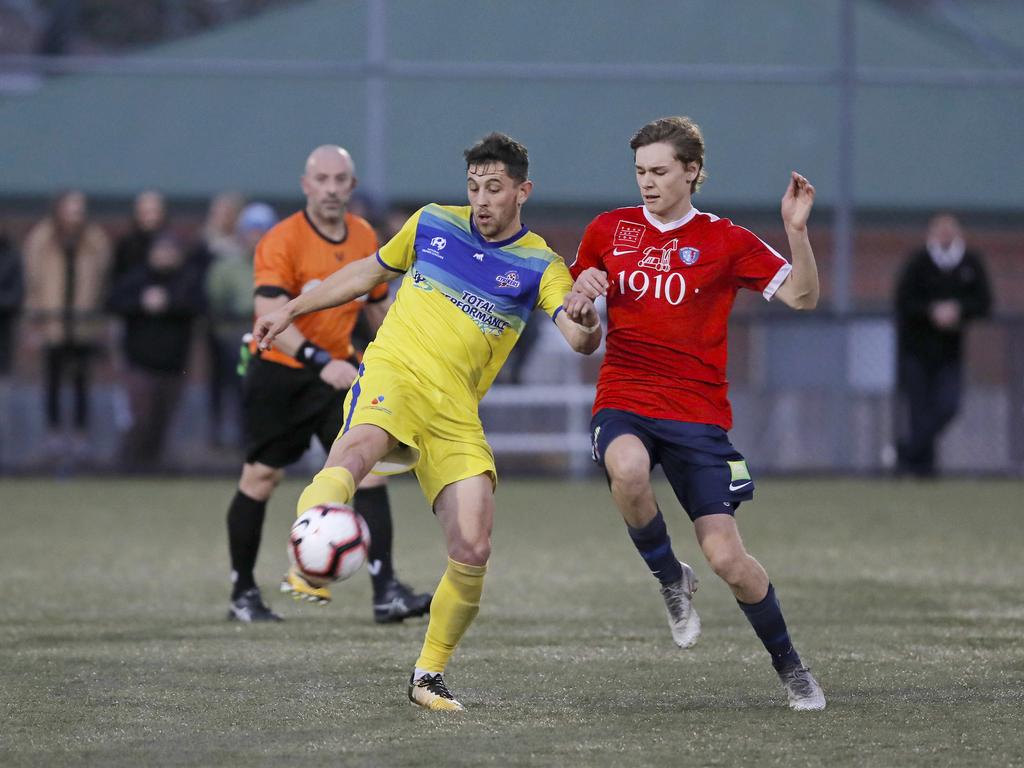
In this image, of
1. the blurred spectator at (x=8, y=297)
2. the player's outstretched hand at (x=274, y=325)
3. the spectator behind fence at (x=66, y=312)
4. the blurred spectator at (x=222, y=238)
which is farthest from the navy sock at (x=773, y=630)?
the blurred spectator at (x=8, y=297)

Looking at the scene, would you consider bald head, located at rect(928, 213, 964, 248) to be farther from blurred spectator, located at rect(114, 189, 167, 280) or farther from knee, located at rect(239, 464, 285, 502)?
knee, located at rect(239, 464, 285, 502)

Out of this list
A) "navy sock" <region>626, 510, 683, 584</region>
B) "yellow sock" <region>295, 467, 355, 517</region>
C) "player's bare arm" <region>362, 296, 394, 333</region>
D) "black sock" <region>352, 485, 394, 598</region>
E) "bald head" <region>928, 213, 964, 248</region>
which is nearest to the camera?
"yellow sock" <region>295, 467, 355, 517</region>

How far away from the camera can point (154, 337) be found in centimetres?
1387

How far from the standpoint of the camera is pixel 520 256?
18.8ft

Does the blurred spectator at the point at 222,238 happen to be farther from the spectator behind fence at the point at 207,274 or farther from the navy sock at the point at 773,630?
the navy sock at the point at 773,630

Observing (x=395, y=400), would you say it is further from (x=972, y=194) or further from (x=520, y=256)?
(x=972, y=194)

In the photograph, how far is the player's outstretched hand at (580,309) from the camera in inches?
210

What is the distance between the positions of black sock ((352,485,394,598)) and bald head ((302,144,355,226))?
1.18m

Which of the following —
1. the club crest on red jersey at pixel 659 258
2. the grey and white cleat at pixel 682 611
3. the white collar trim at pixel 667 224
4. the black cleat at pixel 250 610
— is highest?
the white collar trim at pixel 667 224

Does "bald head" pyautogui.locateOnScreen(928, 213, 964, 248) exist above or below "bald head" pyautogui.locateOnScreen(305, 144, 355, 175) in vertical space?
below

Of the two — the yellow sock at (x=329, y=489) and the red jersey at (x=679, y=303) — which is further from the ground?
the red jersey at (x=679, y=303)

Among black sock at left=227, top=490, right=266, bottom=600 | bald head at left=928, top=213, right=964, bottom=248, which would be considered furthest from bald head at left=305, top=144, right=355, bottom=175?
bald head at left=928, top=213, right=964, bottom=248

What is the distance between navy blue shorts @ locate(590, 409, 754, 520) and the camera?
5578mm

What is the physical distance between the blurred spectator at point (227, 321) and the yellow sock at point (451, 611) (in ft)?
27.4
